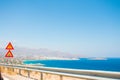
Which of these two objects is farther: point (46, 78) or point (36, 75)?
point (36, 75)

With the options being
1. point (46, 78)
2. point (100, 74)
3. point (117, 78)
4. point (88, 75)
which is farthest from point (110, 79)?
point (46, 78)

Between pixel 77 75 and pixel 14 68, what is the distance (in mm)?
10040

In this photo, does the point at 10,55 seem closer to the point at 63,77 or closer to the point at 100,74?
the point at 63,77

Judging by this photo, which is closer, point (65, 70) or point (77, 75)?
point (77, 75)

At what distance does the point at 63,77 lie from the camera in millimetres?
10445

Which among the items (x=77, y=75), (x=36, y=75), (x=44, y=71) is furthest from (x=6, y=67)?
(x=77, y=75)

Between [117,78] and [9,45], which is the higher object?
[9,45]

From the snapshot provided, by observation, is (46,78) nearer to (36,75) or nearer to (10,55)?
(36,75)

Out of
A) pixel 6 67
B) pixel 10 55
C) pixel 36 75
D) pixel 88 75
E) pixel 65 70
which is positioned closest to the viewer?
pixel 88 75

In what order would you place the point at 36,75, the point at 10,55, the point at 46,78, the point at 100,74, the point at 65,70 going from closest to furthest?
1. the point at 100,74
2. the point at 65,70
3. the point at 46,78
4. the point at 36,75
5. the point at 10,55

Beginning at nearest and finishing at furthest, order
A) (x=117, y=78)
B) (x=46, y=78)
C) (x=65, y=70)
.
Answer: (x=117, y=78)
(x=65, y=70)
(x=46, y=78)

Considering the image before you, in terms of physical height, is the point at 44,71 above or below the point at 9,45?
below

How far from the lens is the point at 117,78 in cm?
685

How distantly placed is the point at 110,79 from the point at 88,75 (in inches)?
63.3
